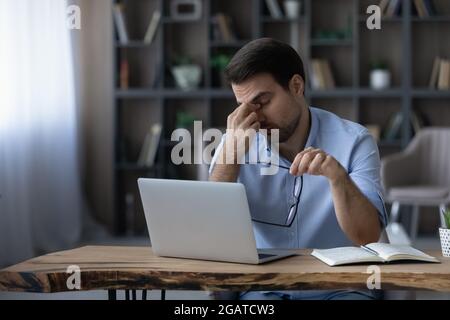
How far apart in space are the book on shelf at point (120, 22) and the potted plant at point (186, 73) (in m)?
0.42

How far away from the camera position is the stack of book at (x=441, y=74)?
575cm

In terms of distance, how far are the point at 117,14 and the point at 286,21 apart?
1245 mm

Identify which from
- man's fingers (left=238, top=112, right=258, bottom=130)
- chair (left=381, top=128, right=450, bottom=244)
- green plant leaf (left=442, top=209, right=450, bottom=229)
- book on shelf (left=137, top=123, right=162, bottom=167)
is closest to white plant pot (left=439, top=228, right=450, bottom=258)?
green plant leaf (left=442, top=209, right=450, bottom=229)

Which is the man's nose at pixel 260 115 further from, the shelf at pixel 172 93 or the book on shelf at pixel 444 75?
the book on shelf at pixel 444 75

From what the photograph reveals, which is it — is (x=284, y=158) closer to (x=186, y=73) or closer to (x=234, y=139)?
(x=234, y=139)

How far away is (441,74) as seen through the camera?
227 inches

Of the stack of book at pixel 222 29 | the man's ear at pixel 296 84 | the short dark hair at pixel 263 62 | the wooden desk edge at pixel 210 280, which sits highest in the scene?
the stack of book at pixel 222 29

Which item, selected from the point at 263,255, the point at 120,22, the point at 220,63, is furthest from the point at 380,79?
the point at 263,255

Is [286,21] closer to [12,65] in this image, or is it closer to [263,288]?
[12,65]

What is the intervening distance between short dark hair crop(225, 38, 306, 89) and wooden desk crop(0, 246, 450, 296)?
558 mm

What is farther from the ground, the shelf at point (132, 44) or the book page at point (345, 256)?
the shelf at point (132, 44)

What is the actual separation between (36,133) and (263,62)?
3254 millimetres

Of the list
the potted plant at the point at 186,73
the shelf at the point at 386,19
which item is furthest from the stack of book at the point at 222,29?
the shelf at the point at 386,19

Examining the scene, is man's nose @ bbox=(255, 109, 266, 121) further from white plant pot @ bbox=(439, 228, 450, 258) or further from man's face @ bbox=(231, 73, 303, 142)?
white plant pot @ bbox=(439, 228, 450, 258)
